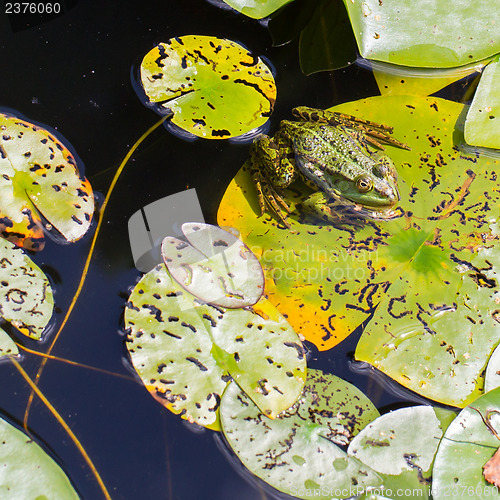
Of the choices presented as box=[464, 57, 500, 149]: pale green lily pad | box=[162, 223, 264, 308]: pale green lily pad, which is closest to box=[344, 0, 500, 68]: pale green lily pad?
box=[464, 57, 500, 149]: pale green lily pad

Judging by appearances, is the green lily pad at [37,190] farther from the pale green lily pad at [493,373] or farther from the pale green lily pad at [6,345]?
the pale green lily pad at [493,373]

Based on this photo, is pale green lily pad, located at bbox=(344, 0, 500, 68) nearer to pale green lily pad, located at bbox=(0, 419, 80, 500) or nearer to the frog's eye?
the frog's eye

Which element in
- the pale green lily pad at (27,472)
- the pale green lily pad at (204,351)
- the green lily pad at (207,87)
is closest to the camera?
the pale green lily pad at (27,472)

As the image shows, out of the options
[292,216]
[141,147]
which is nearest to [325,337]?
[292,216]

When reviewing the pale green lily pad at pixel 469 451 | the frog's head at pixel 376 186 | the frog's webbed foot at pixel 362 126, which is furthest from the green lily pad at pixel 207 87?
the pale green lily pad at pixel 469 451

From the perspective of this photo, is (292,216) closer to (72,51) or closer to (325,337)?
(325,337)

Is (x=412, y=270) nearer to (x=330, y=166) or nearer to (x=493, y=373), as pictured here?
(x=493, y=373)
